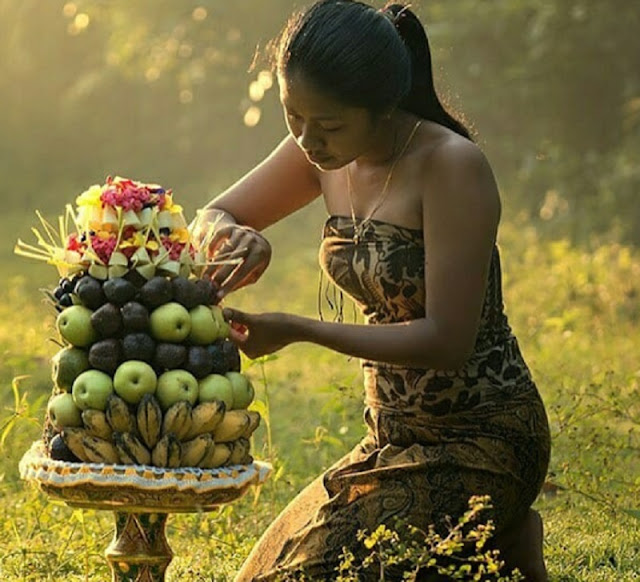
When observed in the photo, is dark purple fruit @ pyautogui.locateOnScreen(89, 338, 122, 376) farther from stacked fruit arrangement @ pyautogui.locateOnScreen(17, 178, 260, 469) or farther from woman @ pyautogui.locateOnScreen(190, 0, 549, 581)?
woman @ pyautogui.locateOnScreen(190, 0, 549, 581)

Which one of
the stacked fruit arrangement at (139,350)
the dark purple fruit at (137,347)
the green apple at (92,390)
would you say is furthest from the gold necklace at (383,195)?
the green apple at (92,390)

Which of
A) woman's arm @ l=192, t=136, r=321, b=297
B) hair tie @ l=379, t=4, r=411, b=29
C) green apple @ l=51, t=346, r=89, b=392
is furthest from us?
woman's arm @ l=192, t=136, r=321, b=297

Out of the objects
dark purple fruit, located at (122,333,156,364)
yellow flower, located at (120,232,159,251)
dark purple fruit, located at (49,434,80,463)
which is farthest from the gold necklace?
dark purple fruit, located at (49,434,80,463)

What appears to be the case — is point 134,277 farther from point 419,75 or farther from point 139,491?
point 419,75

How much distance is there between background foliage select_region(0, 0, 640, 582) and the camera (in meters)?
5.40

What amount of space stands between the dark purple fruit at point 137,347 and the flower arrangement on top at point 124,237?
15cm

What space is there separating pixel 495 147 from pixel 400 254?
36.8ft

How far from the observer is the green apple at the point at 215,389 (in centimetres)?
357

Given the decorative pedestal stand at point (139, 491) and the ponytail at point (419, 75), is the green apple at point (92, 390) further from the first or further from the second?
the ponytail at point (419, 75)

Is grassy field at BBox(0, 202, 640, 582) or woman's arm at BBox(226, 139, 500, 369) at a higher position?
woman's arm at BBox(226, 139, 500, 369)

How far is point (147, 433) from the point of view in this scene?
3527 mm

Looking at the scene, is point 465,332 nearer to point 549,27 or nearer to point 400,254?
point 400,254

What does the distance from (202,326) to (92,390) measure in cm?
29

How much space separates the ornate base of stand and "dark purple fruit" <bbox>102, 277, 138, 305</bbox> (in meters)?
0.54
